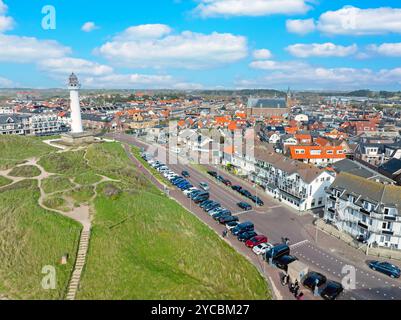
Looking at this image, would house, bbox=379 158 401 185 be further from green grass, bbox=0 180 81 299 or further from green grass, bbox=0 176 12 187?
green grass, bbox=0 176 12 187

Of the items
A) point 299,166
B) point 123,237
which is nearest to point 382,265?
point 299,166

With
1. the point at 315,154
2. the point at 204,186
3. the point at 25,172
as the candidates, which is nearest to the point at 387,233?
the point at 204,186

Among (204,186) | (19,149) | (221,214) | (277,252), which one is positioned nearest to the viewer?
(277,252)

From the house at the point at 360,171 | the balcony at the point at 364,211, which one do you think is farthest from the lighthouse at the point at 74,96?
the balcony at the point at 364,211

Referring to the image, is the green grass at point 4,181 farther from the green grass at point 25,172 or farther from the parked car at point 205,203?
the parked car at point 205,203

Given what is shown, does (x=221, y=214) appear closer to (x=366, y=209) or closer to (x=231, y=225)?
(x=231, y=225)

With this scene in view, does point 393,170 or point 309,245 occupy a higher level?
point 393,170

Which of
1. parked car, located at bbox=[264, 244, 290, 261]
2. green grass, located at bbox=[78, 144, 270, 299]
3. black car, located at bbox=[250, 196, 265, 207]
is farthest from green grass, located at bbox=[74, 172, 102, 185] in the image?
parked car, located at bbox=[264, 244, 290, 261]
